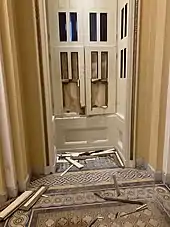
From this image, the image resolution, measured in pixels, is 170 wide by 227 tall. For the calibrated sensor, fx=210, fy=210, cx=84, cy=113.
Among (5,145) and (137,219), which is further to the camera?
(5,145)

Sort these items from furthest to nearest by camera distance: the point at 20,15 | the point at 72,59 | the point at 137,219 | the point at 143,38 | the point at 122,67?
the point at 72,59 → the point at 122,67 → the point at 143,38 → the point at 20,15 → the point at 137,219

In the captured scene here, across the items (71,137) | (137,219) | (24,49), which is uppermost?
(24,49)

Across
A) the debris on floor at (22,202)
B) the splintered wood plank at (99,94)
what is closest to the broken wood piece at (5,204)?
the debris on floor at (22,202)

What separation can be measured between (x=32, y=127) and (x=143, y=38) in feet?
5.14

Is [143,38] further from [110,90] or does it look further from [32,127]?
[32,127]

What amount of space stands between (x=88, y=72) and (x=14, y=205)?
196 cm

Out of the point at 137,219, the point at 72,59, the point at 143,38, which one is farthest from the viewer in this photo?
the point at 72,59

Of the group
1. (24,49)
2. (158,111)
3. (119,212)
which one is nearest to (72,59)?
(24,49)

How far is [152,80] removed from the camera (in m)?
2.25

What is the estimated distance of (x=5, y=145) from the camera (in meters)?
1.93

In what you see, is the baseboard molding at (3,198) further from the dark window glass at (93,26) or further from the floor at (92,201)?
the dark window glass at (93,26)

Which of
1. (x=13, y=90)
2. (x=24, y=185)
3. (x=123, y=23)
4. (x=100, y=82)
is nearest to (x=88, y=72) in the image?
(x=100, y=82)

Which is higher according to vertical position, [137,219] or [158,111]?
[158,111]

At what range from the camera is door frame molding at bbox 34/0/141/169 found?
2.22 meters
